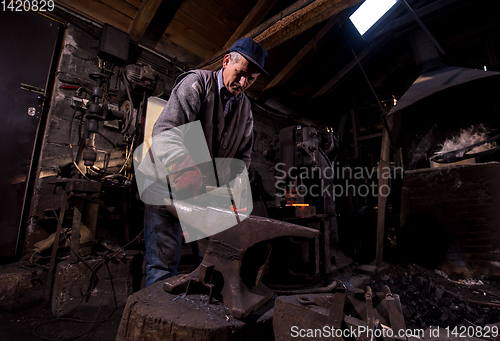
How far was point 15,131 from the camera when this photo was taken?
277 cm

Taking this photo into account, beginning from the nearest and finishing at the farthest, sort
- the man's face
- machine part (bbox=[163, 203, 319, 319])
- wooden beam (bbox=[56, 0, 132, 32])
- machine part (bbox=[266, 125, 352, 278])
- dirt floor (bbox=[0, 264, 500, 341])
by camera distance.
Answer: machine part (bbox=[163, 203, 319, 319]) < the man's face < dirt floor (bbox=[0, 264, 500, 341]) < machine part (bbox=[266, 125, 352, 278]) < wooden beam (bbox=[56, 0, 132, 32])

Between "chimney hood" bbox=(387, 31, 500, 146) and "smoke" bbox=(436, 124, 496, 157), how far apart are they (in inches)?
6.6

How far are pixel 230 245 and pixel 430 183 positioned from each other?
10.8 ft

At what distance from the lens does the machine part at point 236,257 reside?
3.34ft

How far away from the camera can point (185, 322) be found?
89 cm

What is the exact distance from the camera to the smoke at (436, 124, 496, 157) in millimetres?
3518

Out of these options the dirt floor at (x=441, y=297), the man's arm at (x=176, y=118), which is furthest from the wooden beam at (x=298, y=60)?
the dirt floor at (x=441, y=297)

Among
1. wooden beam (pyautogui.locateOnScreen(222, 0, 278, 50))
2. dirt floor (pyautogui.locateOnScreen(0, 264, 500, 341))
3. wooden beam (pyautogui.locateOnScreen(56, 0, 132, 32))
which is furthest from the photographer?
wooden beam (pyautogui.locateOnScreen(222, 0, 278, 50))

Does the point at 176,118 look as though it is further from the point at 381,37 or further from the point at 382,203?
the point at 381,37

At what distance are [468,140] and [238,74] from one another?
4.14m

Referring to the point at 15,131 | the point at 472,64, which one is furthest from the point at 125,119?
the point at 472,64

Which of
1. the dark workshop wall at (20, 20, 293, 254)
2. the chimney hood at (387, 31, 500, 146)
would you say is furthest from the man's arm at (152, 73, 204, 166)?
the chimney hood at (387, 31, 500, 146)

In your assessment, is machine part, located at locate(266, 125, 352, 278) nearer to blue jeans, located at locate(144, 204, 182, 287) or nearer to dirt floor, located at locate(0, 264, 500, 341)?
dirt floor, located at locate(0, 264, 500, 341)

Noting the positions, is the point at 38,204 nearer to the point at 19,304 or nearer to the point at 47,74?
the point at 19,304
